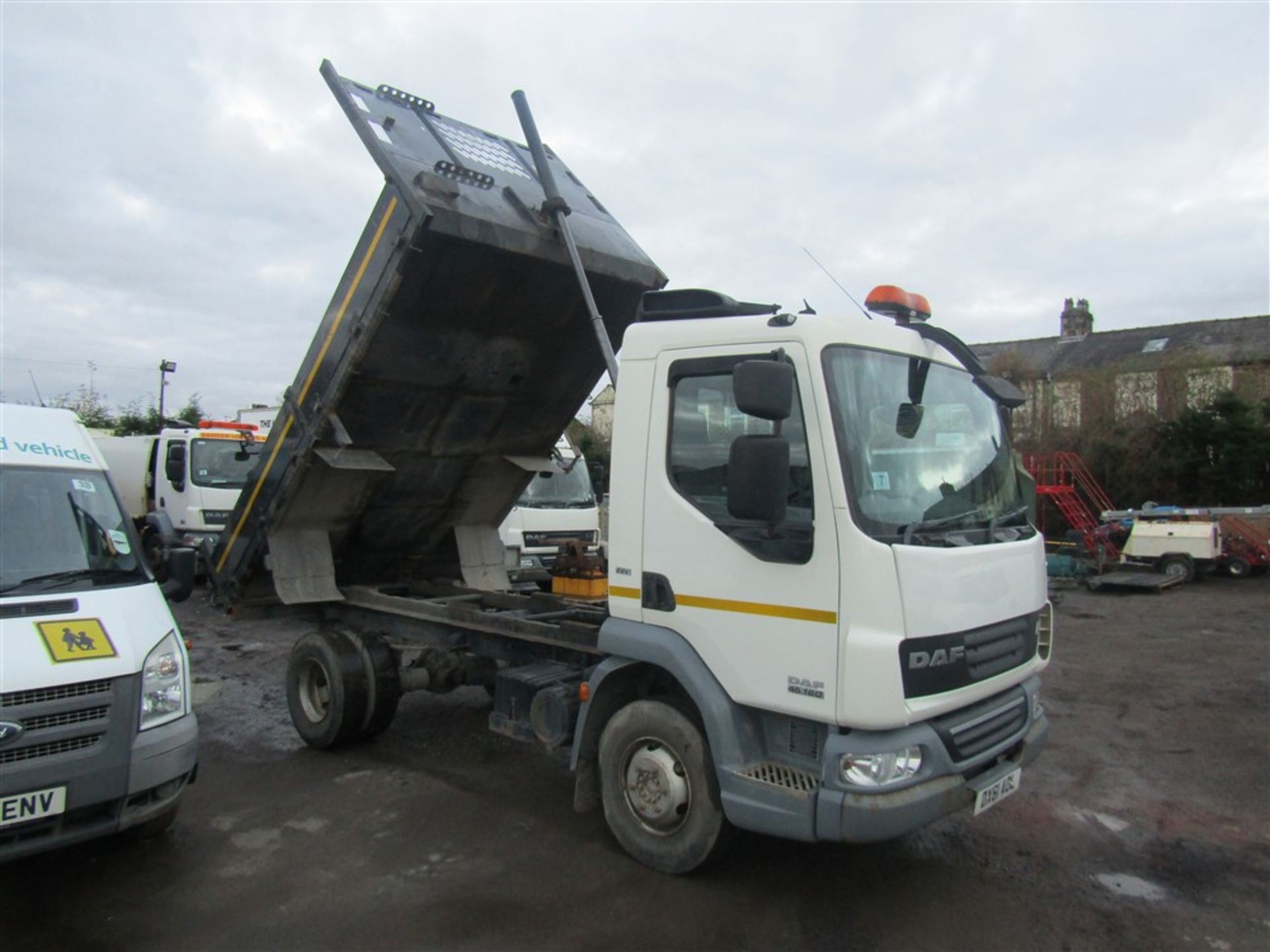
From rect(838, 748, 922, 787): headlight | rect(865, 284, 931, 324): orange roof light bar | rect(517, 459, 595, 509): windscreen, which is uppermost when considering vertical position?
rect(865, 284, 931, 324): orange roof light bar

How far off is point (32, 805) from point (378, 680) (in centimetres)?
266

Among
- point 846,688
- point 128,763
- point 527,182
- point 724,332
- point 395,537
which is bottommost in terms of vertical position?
point 128,763

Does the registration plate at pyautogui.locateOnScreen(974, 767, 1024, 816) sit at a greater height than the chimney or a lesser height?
lesser

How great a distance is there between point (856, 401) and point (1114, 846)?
119 inches

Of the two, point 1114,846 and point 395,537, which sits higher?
point 395,537

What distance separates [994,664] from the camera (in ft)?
13.0

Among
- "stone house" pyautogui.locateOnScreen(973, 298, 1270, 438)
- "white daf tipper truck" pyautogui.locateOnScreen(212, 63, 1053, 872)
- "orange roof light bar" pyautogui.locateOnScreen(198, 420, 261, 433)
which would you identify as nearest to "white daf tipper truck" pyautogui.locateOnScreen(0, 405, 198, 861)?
"white daf tipper truck" pyautogui.locateOnScreen(212, 63, 1053, 872)

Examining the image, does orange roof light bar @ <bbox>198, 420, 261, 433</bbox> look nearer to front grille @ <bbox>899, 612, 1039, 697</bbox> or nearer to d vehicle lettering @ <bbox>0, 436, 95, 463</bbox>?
d vehicle lettering @ <bbox>0, 436, 95, 463</bbox>

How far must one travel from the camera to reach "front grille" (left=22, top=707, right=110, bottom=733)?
12.0 ft

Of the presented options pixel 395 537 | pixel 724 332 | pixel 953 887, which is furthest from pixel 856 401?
pixel 395 537

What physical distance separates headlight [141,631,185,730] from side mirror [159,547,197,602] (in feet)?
2.40

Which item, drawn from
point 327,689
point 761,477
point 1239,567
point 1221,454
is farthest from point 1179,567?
point 761,477

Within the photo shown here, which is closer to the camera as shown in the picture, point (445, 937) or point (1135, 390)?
point (445, 937)

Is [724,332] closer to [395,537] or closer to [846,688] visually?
[846,688]
